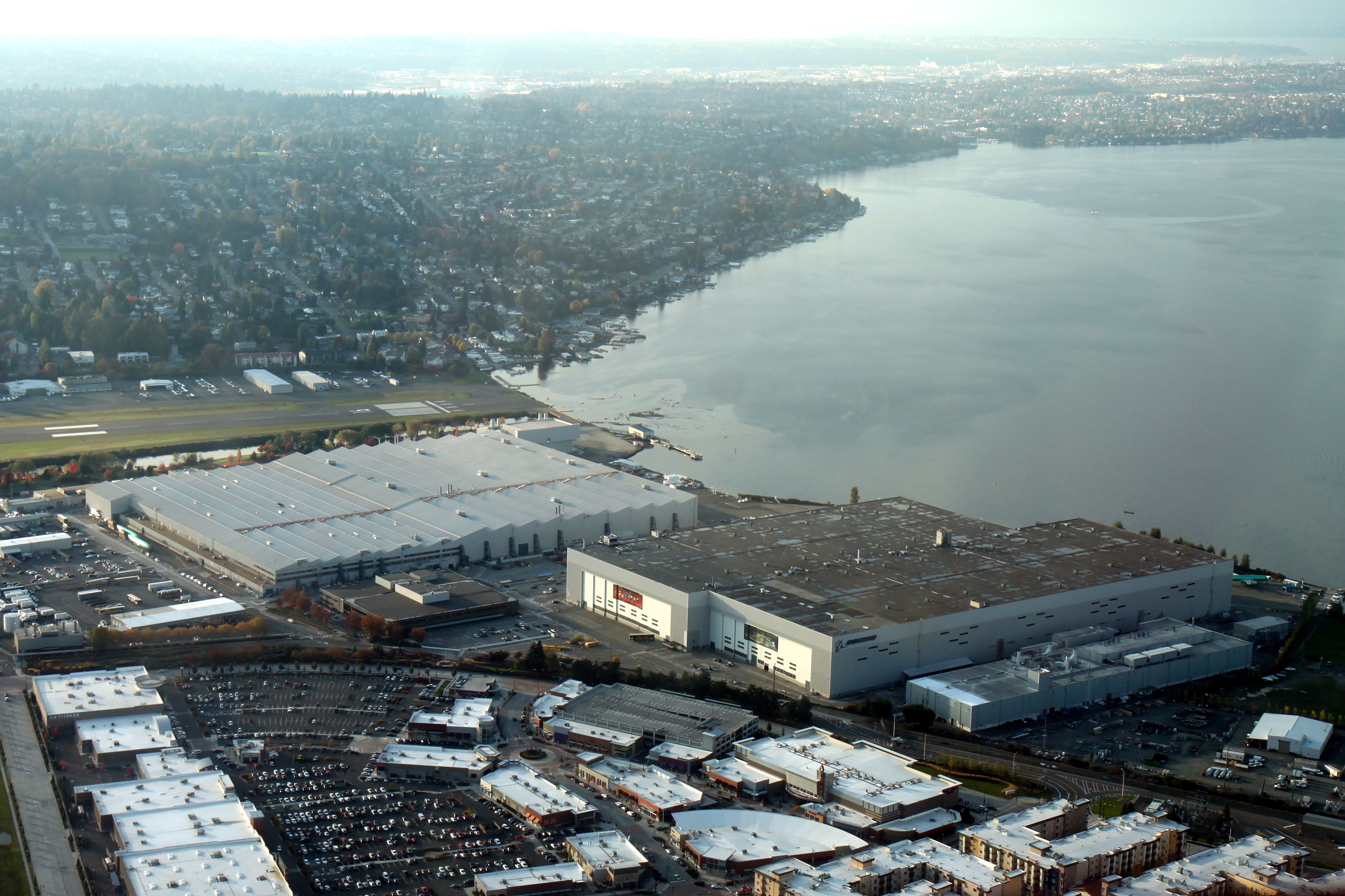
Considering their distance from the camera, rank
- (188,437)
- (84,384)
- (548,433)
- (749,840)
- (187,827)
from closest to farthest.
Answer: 1. (187,827)
2. (749,840)
3. (548,433)
4. (188,437)
5. (84,384)

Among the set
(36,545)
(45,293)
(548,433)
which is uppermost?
(45,293)

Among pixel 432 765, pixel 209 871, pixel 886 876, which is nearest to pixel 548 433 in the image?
pixel 432 765

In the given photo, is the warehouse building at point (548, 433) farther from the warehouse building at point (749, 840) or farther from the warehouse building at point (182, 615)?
the warehouse building at point (749, 840)

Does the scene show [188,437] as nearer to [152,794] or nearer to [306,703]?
[306,703]

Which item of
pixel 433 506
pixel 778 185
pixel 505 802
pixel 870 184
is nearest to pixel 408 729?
pixel 505 802

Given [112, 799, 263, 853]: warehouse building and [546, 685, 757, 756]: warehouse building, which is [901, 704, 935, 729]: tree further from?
[112, 799, 263, 853]: warehouse building

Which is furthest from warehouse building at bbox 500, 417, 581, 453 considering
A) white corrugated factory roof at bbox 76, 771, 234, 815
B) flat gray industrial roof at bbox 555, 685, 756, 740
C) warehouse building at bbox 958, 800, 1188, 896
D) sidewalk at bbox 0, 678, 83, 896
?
warehouse building at bbox 958, 800, 1188, 896
